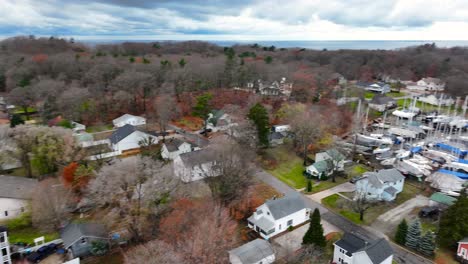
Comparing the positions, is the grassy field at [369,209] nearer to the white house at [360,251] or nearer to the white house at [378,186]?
the white house at [378,186]

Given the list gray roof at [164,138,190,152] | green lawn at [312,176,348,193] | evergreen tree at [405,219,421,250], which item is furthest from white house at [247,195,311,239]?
gray roof at [164,138,190,152]

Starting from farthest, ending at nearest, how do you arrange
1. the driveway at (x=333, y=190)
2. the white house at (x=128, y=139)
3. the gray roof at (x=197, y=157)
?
the white house at (x=128, y=139) → the driveway at (x=333, y=190) → the gray roof at (x=197, y=157)

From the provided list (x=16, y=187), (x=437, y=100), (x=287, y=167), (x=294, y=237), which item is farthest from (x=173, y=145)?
(x=437, y=100)

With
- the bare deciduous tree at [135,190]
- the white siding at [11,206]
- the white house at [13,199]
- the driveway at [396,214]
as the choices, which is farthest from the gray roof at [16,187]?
the driveway at [396,214]

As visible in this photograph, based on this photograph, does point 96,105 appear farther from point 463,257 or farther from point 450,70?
point 450,70

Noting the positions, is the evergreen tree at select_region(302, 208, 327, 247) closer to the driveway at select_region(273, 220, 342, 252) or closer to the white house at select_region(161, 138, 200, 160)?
the driveway at select_region(273, 220, 342, 252)
